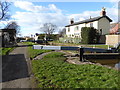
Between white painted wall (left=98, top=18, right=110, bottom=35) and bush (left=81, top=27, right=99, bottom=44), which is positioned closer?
bush (left=81, top=27, right=99, bottom=44)

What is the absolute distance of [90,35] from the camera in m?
33.5

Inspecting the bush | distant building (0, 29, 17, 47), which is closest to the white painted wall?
the bush

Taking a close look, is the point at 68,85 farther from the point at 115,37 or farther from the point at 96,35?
the point at 96,35

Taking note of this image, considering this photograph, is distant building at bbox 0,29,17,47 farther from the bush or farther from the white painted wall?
the white painted wall

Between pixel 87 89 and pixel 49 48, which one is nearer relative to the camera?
pixel 87 89

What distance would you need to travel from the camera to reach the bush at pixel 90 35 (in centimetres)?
3341

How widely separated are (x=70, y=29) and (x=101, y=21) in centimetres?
1765

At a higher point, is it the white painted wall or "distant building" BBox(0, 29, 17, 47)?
the white painted wall

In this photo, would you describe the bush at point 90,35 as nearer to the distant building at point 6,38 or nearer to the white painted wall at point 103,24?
the white painted wall at point 103,24

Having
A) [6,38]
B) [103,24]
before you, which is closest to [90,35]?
[103,24]

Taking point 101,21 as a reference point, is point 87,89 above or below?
below

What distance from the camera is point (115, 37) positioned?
2886cm

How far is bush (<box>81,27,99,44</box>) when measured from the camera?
3341cm

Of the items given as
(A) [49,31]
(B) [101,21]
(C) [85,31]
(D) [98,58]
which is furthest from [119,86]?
(A) [49,31]
